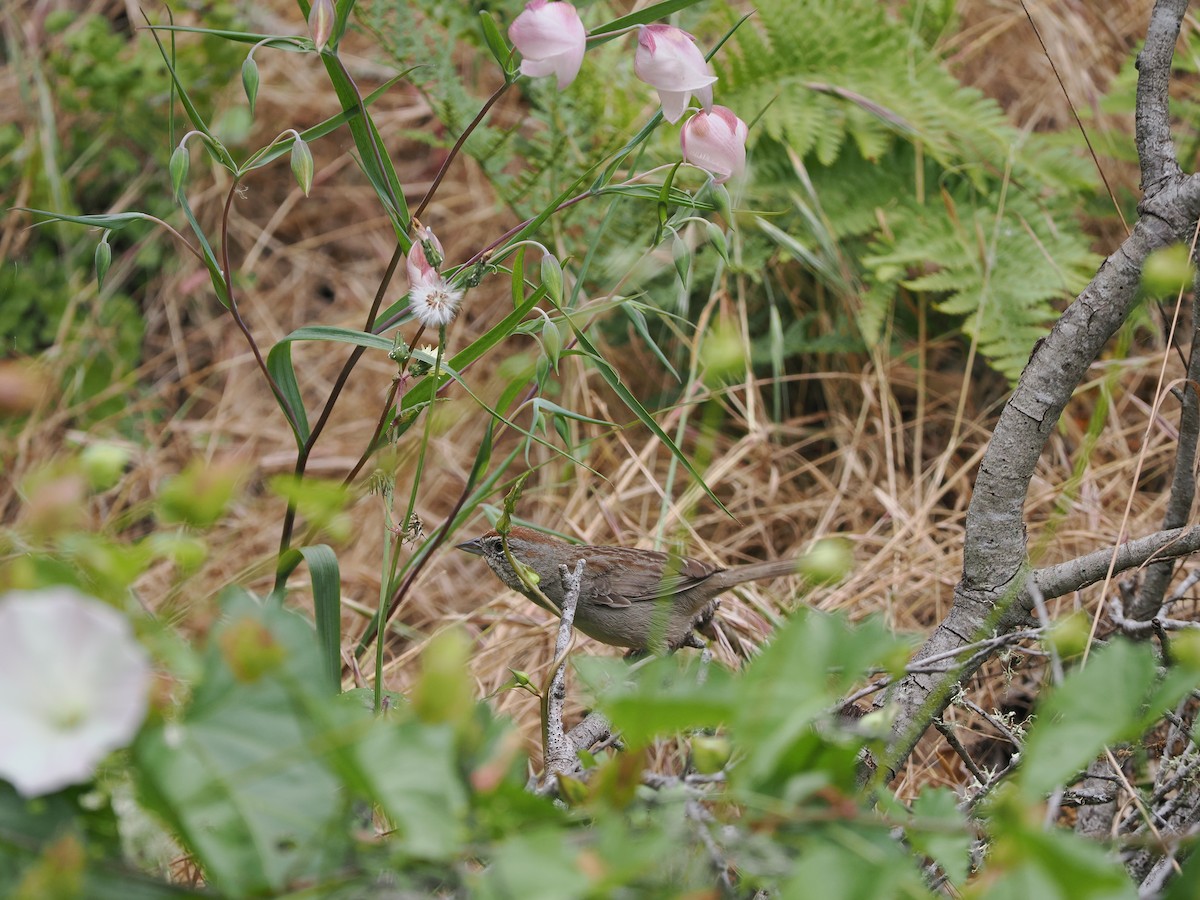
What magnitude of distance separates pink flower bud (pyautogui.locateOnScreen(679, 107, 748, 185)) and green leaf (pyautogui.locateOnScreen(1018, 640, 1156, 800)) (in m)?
0.91

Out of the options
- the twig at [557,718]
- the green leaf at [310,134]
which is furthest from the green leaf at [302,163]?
the twig at [557,718]

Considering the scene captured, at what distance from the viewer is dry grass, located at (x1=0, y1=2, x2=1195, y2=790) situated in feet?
7.85

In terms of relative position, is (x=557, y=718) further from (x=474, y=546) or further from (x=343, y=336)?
(x=474, y=546)

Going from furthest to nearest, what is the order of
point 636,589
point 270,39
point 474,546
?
1. point 474,546
2. point 636,589
3. point 270,39

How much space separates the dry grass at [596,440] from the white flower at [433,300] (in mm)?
181

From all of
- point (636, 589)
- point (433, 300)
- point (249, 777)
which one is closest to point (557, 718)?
point (433, 300)

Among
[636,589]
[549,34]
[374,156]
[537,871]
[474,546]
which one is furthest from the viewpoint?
[474,546]

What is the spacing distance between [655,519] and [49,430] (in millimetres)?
1988

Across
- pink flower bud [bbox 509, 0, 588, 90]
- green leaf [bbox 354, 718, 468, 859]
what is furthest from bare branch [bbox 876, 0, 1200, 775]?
green leaf [bbox 354, 718, 468, 859]

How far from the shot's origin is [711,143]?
1.50m

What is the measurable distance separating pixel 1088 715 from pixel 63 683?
2.35 ft

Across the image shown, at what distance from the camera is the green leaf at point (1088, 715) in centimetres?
77

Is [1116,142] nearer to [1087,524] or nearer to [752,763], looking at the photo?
[1087,524]

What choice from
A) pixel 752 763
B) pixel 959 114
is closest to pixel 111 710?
pixel 752 763
